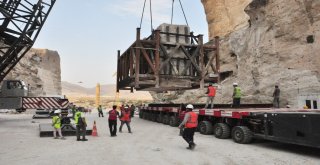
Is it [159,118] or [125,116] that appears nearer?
[125,116]

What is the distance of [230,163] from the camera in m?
7.09

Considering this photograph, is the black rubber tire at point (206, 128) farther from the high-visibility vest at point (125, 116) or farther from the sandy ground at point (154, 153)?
the high-visibility vest at point (125, 116)

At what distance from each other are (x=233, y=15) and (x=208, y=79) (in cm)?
3065

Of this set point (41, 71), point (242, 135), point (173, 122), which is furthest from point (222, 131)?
point (41, 71)

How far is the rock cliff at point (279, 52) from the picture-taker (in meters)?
19.5

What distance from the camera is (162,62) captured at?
52.8 ft

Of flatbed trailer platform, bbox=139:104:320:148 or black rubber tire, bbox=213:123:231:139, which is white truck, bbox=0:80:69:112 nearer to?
flatbed trailer platform, bbox=139:104:320:148

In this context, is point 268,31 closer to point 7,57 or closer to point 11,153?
point 7,57

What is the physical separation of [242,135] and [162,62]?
7064mm

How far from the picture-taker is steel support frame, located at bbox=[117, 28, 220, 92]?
50.7ft

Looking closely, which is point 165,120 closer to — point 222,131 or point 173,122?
point 173,122

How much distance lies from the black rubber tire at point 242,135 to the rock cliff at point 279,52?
33.9 ft

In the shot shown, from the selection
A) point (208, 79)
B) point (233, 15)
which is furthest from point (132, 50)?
point (233, 15)

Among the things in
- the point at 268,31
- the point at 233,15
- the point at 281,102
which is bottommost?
the point at 281,102
